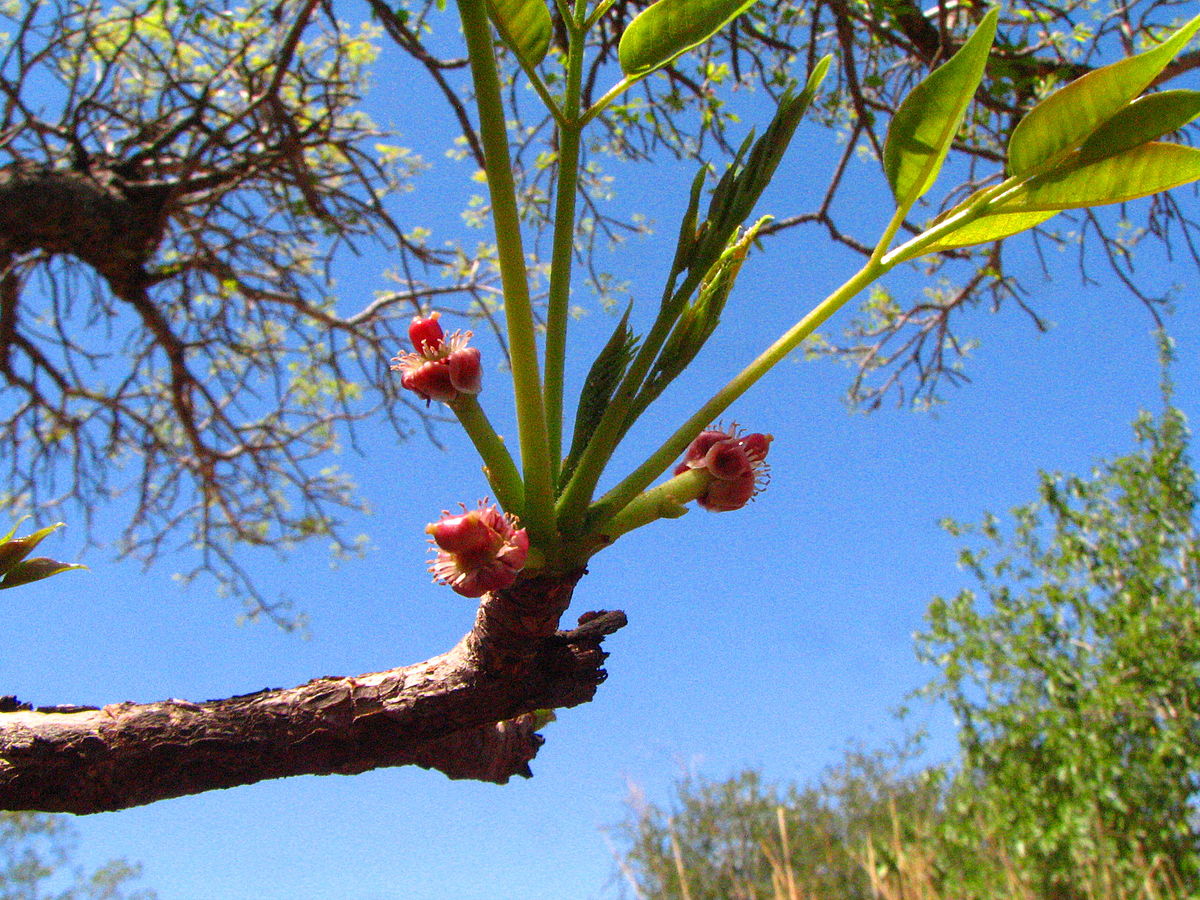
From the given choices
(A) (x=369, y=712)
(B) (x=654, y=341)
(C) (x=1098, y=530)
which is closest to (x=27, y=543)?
(A) (x=369, y=712)

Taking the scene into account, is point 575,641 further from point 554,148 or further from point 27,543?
point 554,148

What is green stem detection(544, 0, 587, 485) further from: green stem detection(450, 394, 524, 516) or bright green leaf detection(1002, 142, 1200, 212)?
bright green leaf detection(1002, 142, 1200, 212)

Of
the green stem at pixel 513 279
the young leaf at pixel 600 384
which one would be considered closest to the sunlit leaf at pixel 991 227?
the young leaf at pixel 600 384

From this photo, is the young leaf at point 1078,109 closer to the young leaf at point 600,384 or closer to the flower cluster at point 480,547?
the young leaf at point 600,384

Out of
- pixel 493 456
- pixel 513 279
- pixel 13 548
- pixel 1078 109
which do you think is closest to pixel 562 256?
pixel 513 279

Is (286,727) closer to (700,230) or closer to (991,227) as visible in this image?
(700,230)
